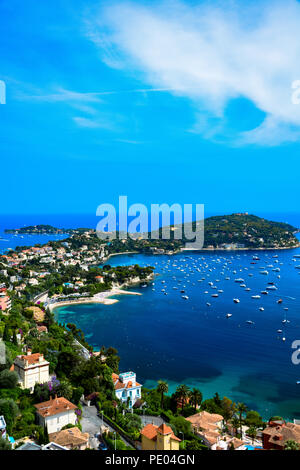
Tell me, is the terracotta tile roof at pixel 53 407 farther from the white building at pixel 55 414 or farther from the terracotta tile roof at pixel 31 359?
the terracotta tile roof at pixel 31 359

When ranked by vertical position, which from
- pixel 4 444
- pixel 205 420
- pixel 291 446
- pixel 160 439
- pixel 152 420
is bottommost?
pixel 152 420

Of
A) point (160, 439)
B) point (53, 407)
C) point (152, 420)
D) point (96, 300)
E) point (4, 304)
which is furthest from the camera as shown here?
point (96, 300)

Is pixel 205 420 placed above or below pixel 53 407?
below

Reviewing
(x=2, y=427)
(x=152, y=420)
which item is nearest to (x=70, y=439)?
(x=2, y=427)

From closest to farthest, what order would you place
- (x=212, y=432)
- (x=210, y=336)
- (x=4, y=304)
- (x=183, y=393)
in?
(x=212, y=432) < (x=183, y=393) < (x=4, y=304) < (x=210, y=336)

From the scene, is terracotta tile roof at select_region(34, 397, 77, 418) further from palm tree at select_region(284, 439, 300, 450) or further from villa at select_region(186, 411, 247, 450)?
palm tree at select_region(284, 439, 300, 450)

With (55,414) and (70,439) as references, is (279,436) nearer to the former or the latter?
(70,439)
